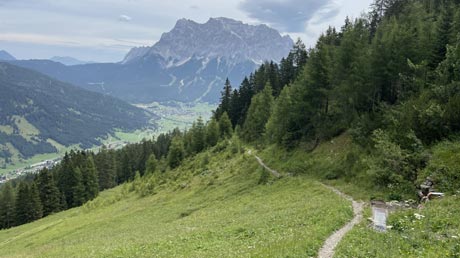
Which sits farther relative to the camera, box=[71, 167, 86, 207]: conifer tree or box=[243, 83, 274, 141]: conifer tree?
box=[71, 167, 86, 207]: conifer tree

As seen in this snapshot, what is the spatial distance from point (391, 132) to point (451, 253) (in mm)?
24122

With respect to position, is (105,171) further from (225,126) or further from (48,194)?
(225,126)

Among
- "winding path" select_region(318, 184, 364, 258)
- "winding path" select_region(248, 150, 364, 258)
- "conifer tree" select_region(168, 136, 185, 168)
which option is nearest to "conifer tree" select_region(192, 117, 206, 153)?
"conifer tree" select_region(168, 136, 185, 168)

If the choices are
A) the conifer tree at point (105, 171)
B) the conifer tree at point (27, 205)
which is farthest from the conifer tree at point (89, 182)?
the conifer tree at point (105, 171)

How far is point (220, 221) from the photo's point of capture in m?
32.0

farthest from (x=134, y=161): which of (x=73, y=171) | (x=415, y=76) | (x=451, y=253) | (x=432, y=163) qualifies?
(x=451, y=253)

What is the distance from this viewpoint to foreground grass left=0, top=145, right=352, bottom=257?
2112 centimetres

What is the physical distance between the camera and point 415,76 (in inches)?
1726

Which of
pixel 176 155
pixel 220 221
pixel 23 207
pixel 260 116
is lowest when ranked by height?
pixel 23 207

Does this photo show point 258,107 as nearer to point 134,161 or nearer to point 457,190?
point 457,190

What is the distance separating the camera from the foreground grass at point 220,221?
21.1 m

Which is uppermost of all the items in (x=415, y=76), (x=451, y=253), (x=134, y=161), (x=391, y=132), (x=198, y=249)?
(x=415, y=76)

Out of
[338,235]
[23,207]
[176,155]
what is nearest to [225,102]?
[176,155]

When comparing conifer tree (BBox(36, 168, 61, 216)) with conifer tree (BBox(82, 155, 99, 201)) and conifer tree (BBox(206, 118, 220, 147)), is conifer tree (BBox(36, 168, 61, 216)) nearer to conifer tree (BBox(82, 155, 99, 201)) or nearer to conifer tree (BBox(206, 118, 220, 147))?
conifer tree (BBox(82, 155, 99, 201))
